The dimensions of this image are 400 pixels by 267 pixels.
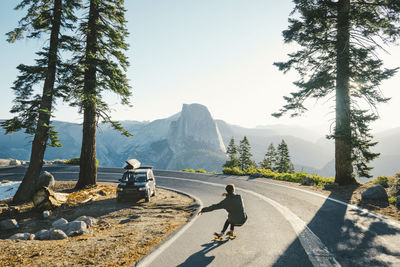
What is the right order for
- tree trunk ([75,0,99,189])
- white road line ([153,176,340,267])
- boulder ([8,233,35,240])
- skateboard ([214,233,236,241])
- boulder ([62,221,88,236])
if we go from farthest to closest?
tree trunk ([75,0,99,189])
boulder ([62,221,88,236])
boulder ([8,233,35,240])
skateboard ([214,233,236,241])
white road line ([153,176,340,267])

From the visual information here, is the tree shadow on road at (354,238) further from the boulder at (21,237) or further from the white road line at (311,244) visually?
the boulder at (21,237)

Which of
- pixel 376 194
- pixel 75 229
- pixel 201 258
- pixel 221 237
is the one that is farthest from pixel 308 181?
pixel 75 229

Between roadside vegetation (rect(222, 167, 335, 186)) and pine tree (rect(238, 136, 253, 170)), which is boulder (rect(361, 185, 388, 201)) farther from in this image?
pine tree (rect(238, 136, 253, 170))

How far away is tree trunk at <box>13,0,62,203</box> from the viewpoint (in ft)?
36.1

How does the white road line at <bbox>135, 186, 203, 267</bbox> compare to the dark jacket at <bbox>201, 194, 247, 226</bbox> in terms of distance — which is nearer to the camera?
the white road line at <bbox>135, 186, 203, 267</bbox>

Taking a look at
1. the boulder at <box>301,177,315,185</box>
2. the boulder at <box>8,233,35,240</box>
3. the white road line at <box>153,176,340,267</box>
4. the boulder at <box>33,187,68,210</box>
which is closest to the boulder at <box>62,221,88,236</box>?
the boulder at <box>8,233,35,240</box>

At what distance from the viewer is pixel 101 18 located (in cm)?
1351

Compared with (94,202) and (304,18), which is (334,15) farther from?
(94,202)

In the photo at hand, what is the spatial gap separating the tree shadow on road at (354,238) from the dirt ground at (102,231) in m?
3.47

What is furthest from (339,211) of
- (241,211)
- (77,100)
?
(77,100)

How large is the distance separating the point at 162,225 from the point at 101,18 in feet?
43.4

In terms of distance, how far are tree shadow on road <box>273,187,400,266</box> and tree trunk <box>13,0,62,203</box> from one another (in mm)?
12505

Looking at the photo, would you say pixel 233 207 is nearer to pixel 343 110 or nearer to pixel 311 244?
pixel 311 244

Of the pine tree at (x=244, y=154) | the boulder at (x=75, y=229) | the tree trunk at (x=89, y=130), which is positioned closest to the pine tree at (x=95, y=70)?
the tree trunk at (x=89, y=130)
